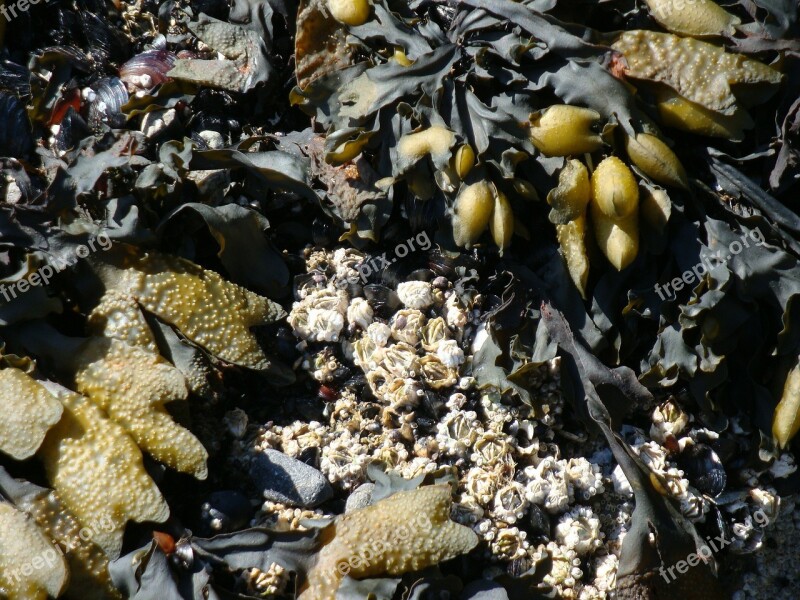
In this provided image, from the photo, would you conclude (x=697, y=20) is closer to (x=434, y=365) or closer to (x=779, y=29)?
(x=779, y=29)

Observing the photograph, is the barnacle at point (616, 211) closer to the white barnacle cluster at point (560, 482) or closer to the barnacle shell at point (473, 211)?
the barnacle shell at point (473, 211)

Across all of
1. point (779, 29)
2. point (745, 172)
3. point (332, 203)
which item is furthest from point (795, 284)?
point (332, 203)

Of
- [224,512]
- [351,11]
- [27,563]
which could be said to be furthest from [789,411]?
[27,563]

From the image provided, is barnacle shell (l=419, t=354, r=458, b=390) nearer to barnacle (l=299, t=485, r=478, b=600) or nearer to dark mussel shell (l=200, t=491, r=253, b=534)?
barnacle (l=299, t=485, r=478, b=600)

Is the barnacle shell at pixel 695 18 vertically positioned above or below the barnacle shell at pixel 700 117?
above

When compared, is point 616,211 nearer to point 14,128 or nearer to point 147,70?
point 147,70

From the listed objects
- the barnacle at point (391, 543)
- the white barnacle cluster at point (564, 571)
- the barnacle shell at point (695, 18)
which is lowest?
the white barnacle cluster at point (564, 571)

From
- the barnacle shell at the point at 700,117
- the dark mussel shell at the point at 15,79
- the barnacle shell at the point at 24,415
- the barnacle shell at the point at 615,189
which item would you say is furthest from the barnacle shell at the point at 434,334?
the dark mussel shell at the point at 15,79
